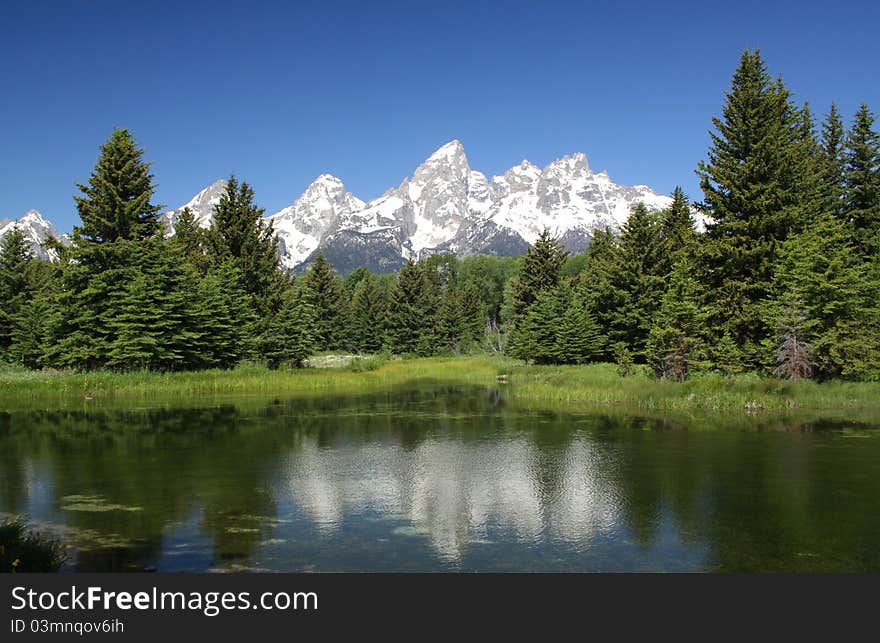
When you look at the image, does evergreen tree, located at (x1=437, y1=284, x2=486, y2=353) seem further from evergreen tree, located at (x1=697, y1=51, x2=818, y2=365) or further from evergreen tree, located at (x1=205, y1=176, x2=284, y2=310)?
evergreen tree, located at (x1=697, y1=51, x2=818, y2=365)

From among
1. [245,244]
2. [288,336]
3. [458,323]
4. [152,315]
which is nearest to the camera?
[152,315]

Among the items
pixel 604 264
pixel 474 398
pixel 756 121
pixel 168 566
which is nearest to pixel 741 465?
pixel 168 566

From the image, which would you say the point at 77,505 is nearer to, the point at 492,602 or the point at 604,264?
the point at 492,602

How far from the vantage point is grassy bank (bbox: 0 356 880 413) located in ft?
100

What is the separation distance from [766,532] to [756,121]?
33613 millimetres

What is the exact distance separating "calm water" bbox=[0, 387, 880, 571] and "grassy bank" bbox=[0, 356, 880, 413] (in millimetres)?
4433

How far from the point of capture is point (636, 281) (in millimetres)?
53719

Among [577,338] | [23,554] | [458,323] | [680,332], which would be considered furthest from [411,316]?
[23,554]

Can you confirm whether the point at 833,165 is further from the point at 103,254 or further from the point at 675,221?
the point at 103,254

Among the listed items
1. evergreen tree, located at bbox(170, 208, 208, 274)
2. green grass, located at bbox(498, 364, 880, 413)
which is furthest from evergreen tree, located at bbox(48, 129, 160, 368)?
green grass, located at bbox(498, 364, 880, 413)

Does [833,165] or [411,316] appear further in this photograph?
[411,316]

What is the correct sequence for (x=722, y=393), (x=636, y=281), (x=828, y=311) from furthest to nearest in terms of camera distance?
(x=636, y=281)
(x=828, y=311)
(x=722, y=393)

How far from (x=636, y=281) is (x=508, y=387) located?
1524cm

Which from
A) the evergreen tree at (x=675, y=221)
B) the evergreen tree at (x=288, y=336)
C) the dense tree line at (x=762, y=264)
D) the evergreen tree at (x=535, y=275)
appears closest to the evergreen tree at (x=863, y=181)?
the dense tree line at (x=762, y=264)
